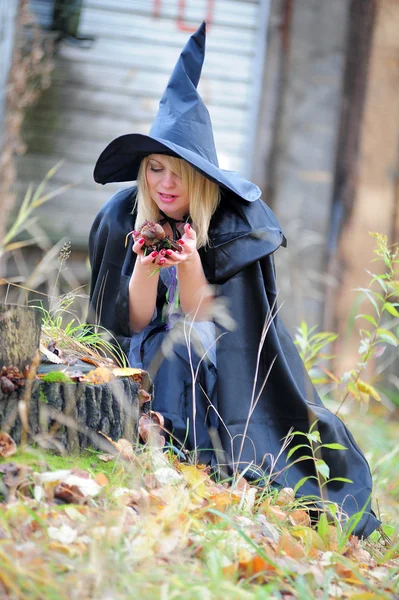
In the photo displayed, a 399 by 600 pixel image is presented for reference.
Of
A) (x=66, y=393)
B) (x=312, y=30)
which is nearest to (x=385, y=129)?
(x=312, y=30)

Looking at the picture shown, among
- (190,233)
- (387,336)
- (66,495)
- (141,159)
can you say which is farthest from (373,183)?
(66,495)

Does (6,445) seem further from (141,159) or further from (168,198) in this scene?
(141,159)

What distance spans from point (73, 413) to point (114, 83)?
4.19 metres

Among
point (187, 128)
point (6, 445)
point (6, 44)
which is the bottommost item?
point (6, 445)

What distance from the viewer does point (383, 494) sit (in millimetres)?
3695

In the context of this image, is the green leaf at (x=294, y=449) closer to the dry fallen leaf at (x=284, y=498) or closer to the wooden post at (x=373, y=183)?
the dry fallen leaf at (x=284, y=498)

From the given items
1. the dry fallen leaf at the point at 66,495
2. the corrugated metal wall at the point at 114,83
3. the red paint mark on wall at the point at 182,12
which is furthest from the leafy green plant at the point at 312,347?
the red paint mark on wall at the point at 182,12

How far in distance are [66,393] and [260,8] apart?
4.66 meters

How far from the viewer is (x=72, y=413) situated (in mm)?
2109

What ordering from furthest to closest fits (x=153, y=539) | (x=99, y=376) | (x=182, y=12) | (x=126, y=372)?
(x=182, y=12) < (x=126, y=372) < (x=99, y=376) < (x=153, y=539)

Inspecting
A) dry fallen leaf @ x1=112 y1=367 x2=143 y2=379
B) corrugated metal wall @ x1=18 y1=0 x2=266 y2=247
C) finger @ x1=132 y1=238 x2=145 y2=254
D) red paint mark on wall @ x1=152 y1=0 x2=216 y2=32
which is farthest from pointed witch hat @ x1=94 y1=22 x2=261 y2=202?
red paint mark on wall @ x1=152 y1=0 x2=216 y2=32

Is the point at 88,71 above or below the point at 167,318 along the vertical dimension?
above

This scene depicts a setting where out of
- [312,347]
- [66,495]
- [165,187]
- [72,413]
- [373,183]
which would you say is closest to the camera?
[66,495]

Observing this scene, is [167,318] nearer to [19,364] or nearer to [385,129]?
[19,364]
